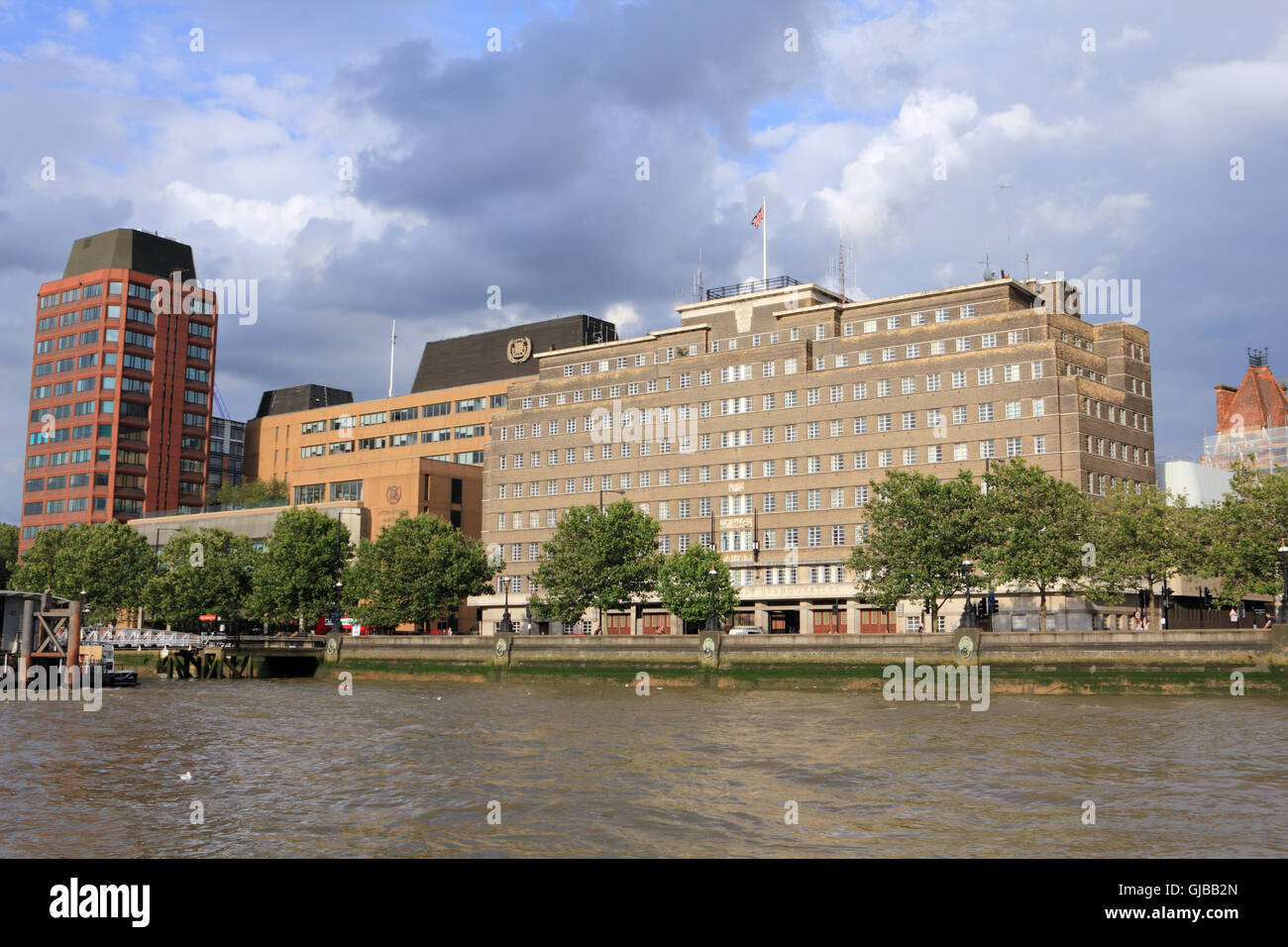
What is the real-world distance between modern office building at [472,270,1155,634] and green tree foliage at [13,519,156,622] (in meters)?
36.0

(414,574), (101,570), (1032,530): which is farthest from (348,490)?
(1032,530)

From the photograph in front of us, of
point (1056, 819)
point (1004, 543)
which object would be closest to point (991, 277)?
point (1004, 543)

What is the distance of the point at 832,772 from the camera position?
1203 inches

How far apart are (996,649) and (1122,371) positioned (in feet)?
152

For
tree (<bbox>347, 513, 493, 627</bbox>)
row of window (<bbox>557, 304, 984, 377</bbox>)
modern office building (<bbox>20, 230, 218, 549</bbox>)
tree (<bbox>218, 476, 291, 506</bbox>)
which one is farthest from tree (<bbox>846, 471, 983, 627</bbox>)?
modern office building (<bbox>20, 230, 218, 549</bbox>)

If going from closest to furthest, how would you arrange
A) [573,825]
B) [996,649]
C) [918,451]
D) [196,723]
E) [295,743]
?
[573,825] → [295,743] → [196,723] → [996,649] → [918,451]

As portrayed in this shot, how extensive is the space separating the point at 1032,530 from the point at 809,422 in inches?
1200

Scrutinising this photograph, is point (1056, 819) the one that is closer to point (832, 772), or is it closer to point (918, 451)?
point (832, 772)

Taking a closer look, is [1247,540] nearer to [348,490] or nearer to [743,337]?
[743,337]

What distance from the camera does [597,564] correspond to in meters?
96.1

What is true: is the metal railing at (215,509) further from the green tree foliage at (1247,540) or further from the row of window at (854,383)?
the green tree foliage at (1247,540)

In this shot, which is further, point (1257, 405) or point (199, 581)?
point (1257, 405)

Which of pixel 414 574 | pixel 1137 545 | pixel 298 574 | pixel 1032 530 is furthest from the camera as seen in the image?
pixel 298 574
